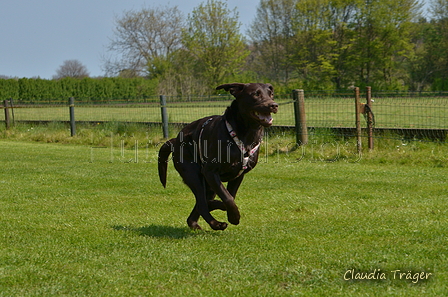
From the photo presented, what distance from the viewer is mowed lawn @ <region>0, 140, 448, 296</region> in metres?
3.99

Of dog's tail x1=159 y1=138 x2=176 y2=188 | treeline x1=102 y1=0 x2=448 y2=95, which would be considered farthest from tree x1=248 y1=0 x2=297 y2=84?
dog's tail x1=159 y1=138 x2=176 y2=188

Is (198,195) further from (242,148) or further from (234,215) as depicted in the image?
(242,148)

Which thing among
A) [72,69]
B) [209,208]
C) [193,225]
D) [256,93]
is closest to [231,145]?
[256,93]

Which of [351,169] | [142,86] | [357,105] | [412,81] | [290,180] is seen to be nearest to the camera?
[290,180]

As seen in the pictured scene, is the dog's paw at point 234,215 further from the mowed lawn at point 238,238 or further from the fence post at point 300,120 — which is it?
the fence post at point 300,120

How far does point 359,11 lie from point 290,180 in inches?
1783

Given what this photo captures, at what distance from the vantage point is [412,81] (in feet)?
163

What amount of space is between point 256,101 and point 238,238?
140cm

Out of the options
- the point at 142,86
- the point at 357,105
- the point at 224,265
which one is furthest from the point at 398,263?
the point at 142,86

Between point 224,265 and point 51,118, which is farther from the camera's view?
point 51,118

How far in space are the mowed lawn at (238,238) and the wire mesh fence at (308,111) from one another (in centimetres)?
434

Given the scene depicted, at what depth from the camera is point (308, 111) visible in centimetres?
1748

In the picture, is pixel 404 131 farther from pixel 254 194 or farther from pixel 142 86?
pixel 142 86

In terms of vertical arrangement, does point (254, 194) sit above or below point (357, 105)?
below
